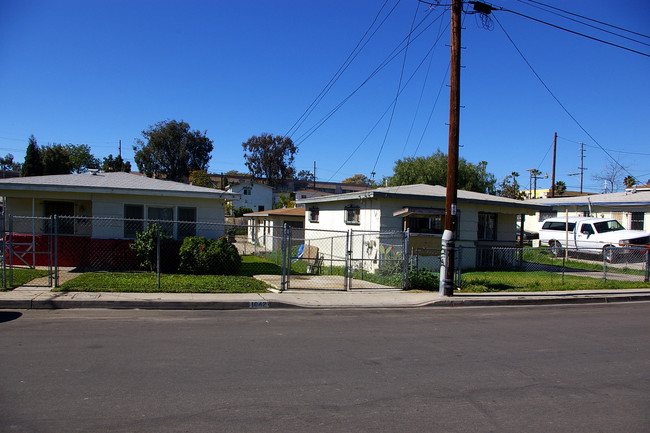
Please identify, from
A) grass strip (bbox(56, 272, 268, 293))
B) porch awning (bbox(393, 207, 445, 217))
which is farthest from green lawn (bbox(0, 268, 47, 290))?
porch awning (bbox(393, 207, 445, 217))

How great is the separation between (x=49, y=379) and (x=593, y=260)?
24.4 meters

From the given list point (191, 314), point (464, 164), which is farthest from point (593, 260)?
point (191, 314)

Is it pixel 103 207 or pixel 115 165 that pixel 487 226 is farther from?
pixel 115 165

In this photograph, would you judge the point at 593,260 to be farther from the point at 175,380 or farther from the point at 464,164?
the point at 175,380

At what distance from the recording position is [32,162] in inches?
1821

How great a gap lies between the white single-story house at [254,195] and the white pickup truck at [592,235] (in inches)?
1393

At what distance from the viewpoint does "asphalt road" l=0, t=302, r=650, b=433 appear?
413 centimetres

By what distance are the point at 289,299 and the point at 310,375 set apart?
5.28 m

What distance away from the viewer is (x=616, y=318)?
1006 centimetres

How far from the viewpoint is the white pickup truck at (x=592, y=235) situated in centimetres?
2080

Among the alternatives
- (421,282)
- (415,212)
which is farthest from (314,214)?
(421,282)

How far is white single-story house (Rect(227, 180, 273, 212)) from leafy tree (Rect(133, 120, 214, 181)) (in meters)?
12.3

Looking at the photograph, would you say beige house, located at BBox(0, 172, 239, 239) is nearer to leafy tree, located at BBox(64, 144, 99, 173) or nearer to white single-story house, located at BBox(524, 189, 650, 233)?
white single-story house, located at BBox(524, 189, 650, 233)

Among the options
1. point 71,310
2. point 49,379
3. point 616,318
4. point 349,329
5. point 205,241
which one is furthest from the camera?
point 205,241
